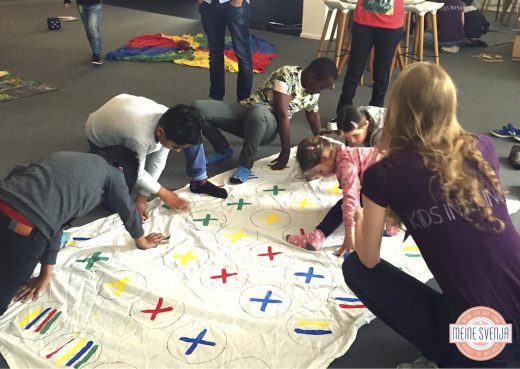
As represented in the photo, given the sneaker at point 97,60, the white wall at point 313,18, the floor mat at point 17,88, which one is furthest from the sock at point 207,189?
the white wall at point 313,18

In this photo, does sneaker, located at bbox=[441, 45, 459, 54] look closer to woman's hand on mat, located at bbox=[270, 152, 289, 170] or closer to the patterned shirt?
the patterned shirt

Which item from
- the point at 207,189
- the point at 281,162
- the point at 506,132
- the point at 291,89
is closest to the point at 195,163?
the point at 207,189

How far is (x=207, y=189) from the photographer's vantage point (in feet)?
6.84

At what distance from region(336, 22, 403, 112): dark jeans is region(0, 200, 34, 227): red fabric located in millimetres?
2062

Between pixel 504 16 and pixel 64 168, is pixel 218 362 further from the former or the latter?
pixel 504 16

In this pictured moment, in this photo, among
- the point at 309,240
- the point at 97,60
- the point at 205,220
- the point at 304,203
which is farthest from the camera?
the point at 97,60

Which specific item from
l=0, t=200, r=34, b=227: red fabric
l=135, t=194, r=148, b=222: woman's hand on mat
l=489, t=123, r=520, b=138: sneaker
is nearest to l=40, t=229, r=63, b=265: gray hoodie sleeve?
l=0, t=200, r=34, b=227: red fabric

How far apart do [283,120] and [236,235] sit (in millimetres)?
645

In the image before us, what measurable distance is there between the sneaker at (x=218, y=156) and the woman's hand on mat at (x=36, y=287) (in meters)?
1.01

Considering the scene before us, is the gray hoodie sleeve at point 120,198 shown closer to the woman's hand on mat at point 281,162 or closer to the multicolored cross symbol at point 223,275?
the multicolored cross symbol at point 223,275

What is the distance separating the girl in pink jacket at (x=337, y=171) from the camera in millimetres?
1722

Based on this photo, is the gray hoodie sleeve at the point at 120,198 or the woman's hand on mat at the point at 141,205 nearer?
the gray hoodie sleeve at the point at 120,198

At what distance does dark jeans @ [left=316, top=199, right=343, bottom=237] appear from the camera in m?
1.78

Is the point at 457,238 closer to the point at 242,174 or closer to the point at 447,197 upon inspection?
the point at 447,197
